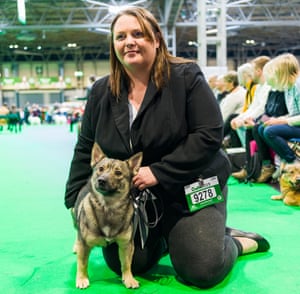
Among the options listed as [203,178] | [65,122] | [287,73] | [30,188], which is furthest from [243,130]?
[65,122]

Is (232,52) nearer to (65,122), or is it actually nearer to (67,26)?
(65,122)

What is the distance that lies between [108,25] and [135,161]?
1402 centimetres

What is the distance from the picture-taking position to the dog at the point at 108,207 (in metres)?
1.65

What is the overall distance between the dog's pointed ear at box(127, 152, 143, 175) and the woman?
5cm

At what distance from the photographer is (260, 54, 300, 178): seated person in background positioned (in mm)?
3432

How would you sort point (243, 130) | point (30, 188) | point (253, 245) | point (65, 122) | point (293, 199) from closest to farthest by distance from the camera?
1. point (253, 245)
2. point (293, 199)
3. point (30, 188)
4. point (243, 130)
5. point (65, 122)

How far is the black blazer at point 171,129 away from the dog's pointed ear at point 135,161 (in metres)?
0.10

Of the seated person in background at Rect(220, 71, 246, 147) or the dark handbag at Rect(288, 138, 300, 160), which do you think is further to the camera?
the seated person in background at Rect(220, 71, 246, 147)

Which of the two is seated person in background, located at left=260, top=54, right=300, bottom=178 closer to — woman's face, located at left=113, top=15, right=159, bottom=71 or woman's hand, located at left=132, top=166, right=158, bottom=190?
woman's face, located at left=113, top=15, right=159, bottom=71

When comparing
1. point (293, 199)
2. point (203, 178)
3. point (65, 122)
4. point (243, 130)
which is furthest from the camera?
point (65, 122)

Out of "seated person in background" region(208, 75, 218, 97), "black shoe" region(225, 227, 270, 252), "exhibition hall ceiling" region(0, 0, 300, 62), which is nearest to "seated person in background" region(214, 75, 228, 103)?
"seated person in background" region(208, 75, 218, 97)

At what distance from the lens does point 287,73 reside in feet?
11.2

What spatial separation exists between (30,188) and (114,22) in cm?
278

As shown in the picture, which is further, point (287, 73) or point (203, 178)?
point (287, 73)
